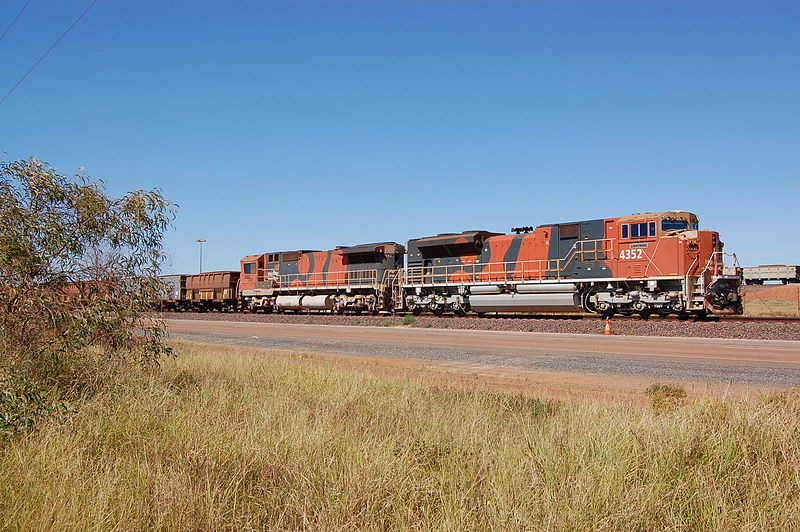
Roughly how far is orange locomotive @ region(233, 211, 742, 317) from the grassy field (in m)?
18.6

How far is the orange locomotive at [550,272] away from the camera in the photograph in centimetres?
2475

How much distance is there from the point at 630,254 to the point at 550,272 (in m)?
3.78

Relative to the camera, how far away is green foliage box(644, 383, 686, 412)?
7.73m

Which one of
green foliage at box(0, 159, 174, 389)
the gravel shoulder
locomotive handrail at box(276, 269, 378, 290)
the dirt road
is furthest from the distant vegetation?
locomotive handrail at box(276, 269, 378, 290)

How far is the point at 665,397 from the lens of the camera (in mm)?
8680

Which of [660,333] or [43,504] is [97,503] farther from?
[660,333]

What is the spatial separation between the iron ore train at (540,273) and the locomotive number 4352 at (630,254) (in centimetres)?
4

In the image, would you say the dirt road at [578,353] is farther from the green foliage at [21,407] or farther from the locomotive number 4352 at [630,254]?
the green foliage at [21,407]

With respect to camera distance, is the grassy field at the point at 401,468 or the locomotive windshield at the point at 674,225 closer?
the grassy field at the point at 401,468

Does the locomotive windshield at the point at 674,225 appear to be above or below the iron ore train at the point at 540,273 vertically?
above

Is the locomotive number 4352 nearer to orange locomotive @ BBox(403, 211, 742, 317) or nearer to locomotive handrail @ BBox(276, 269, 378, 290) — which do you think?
orange locomotive @ BBox(403, 211, 742, 317)

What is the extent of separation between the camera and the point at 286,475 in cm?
501

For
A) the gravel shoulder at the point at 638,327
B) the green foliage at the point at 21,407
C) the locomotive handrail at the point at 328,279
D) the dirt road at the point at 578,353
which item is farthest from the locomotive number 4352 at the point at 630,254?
the green foliage at the point at 21,407

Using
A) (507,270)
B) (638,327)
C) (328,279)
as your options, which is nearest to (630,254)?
(638,327)
